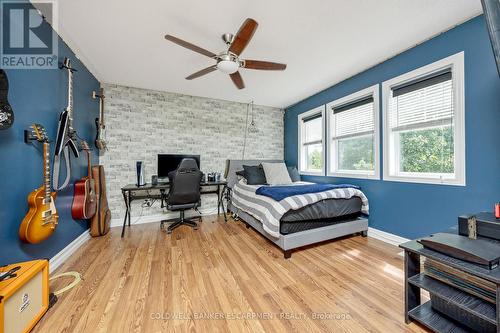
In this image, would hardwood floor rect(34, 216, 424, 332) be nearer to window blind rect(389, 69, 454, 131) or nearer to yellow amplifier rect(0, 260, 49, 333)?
yellow amplifier rect(0, 260, 49, 333)

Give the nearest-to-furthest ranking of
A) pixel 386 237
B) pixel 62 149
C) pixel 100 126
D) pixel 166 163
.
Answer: pixel 62 149, pixel 386 237, pixel 100 126, pixel 166 163

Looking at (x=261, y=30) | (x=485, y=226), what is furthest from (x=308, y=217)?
(x=261, y=30)

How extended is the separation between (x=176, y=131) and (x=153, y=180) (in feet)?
3.42

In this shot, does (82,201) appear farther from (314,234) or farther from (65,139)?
(314,234)

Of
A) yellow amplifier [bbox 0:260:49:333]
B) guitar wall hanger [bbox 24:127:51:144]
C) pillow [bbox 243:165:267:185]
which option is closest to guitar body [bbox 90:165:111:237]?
guitar wall hanger [bbox 24:127:51:144]

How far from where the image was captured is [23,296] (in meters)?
1.17

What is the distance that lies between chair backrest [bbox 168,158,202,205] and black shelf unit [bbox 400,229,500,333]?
254 cm

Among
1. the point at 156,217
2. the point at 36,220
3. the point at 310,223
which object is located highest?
the point at 36,220

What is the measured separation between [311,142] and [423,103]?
1.96m

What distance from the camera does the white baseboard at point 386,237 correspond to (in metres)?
2.41

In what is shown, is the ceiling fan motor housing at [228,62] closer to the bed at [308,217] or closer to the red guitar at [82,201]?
the bed at [308,217]

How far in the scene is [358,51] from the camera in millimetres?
2396

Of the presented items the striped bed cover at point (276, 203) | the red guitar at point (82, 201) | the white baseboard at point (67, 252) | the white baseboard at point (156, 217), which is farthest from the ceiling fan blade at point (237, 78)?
the white baseboard at point (67, 252)

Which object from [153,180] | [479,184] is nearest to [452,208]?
[479,184]
